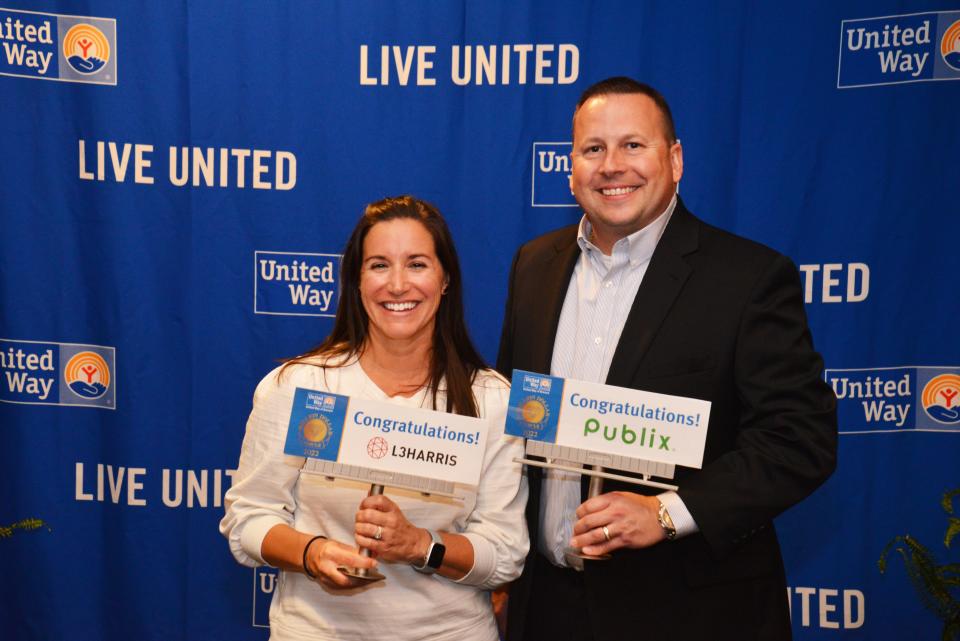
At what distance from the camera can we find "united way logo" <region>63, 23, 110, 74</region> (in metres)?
3.49

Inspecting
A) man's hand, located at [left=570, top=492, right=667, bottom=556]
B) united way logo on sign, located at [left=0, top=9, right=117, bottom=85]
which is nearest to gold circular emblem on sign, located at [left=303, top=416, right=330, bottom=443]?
man's hand, located at [left=570, top=492, right=667, bottom=556]

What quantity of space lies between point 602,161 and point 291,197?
1721 millimetres

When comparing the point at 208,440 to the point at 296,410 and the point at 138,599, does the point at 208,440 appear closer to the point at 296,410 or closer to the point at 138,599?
the point at 138,599

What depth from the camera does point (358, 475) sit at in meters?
1.67

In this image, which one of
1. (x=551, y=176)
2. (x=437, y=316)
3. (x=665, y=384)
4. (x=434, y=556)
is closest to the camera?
(x=434, y=556)

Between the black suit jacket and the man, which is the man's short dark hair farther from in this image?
the black suit jacket

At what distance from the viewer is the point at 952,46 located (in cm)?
315

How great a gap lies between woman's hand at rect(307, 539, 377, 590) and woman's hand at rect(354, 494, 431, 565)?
0.10 feet

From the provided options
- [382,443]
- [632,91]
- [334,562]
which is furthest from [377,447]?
[632,91]

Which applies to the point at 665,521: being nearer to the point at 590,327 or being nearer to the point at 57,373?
the point at 590,327

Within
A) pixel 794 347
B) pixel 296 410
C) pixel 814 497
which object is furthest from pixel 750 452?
pixel 814 497

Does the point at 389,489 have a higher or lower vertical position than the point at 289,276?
lower

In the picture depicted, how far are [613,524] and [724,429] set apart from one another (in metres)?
0.43

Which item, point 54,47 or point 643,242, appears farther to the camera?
point 54,47
